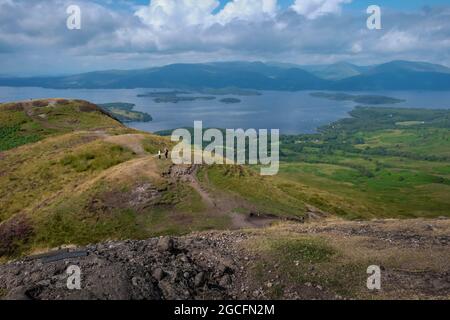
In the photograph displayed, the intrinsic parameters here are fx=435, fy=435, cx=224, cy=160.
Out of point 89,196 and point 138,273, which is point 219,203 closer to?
point 89,196

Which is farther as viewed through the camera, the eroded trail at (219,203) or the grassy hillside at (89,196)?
the eroded trail at (219,203)

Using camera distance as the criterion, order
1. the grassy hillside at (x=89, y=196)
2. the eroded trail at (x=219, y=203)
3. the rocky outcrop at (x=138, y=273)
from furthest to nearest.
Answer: the eroded trail at (x=219, y=203)
the grassy hillside at (x=89, y=196)
the rocky outcrop at (x=138, y=273)

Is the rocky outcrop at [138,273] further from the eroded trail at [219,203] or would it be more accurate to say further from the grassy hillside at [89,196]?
the eroded trail at [219,203]

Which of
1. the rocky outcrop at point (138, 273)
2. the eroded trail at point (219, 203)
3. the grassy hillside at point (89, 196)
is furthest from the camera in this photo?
the eroded trail at point (219, 203)

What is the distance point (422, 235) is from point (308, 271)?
34.0ft

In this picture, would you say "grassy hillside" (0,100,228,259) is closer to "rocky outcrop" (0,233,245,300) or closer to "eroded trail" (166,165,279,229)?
"eroded trail" (166,165,279,229)

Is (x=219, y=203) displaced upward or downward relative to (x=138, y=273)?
downward

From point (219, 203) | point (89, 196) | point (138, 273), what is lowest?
point (219, 203)

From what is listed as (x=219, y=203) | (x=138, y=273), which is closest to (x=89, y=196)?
(x=219, y=203)

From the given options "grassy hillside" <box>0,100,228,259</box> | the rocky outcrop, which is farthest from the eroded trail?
the rocky outcrop

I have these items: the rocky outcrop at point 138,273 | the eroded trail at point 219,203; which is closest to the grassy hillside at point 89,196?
the eroded trail at point 219,203

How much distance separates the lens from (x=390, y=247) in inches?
1036

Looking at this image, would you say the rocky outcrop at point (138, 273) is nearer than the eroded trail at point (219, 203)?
Yes

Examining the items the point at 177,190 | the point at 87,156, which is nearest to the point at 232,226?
the point at 177,190
